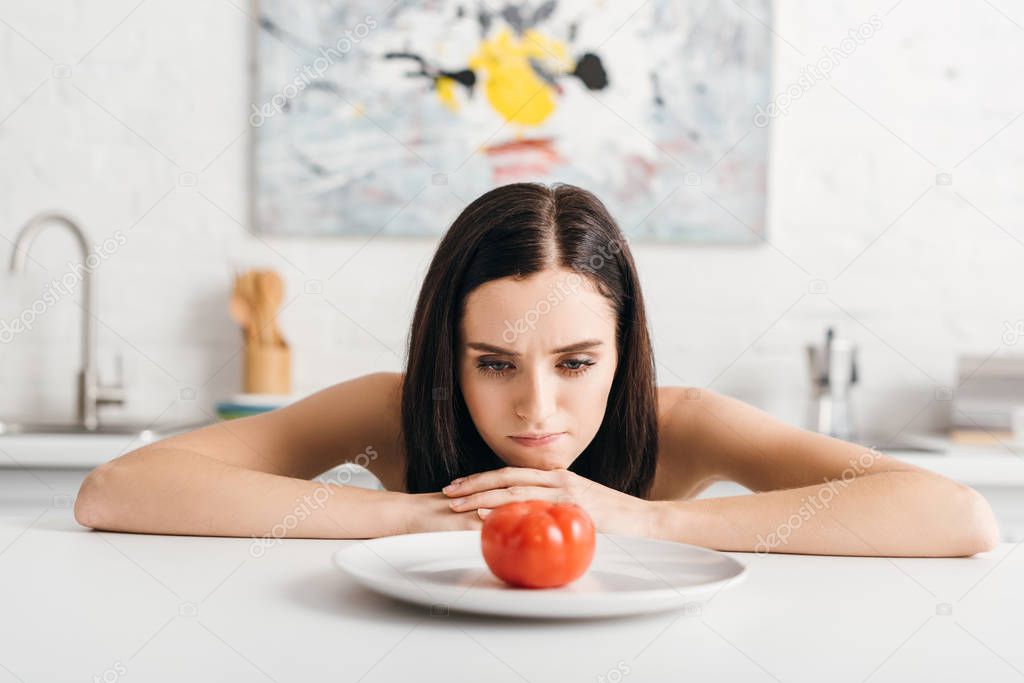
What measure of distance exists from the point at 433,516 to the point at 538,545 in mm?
323

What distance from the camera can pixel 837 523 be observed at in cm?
109

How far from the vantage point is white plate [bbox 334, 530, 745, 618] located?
712 mm

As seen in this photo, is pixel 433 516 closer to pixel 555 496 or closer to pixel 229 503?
pixel 555 496

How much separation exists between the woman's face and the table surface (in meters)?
0.35

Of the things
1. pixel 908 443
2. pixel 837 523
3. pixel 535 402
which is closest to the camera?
pixel 837 523

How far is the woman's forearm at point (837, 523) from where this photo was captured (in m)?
1.08

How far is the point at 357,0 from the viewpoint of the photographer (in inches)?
106

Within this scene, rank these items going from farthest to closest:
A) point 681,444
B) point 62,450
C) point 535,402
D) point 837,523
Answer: point 62,450 < point 681,444 < point 535,402 < point 837,523

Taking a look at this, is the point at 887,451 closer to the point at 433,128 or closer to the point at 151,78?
the point at 433,128

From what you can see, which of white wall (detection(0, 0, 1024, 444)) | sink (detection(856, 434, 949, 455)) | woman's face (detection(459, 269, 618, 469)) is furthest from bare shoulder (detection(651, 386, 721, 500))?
white wall (detection(0, 0, 1024, 444))

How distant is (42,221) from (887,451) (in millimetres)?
2145

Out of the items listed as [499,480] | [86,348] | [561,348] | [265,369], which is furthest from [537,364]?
[86,348]

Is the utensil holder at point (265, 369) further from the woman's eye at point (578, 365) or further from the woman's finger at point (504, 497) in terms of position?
the woman's finger at point (504, 497)

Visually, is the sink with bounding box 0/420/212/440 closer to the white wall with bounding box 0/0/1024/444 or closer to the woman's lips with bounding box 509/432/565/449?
the white wall with bounding box 0/0/1024/444
